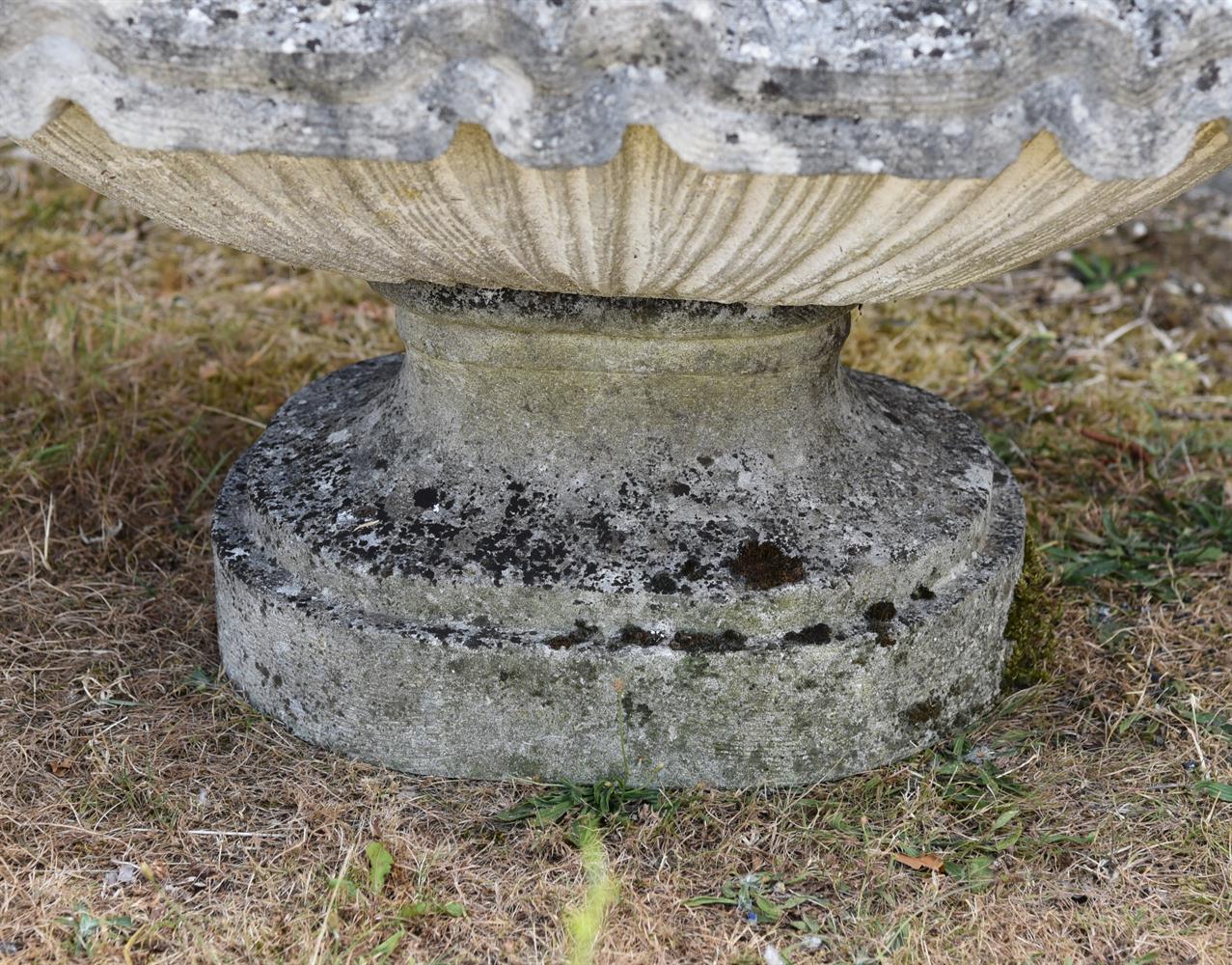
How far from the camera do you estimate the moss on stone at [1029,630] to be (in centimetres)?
205

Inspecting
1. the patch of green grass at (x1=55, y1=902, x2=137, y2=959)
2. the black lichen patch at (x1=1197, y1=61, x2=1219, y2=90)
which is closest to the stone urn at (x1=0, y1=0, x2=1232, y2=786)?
the black lichen patch at (x1=1197, y1=61, x2=1219, y2=90)

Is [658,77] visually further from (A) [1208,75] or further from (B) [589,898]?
(B) [589,898]

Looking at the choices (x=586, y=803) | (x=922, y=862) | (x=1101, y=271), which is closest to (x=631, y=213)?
(x=586, y=803)

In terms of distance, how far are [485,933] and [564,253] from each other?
76 cm

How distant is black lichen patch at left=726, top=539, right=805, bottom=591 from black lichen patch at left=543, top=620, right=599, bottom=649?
0.19m

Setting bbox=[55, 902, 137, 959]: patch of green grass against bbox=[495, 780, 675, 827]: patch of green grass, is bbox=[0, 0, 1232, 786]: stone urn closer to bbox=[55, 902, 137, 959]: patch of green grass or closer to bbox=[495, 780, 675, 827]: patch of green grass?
bbox=[495, 780, 675, 827]: patch of green grass

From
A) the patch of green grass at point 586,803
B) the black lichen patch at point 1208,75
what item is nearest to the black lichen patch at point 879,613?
the patch of green grass at point 586,803

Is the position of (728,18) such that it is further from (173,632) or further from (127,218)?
(127,218)

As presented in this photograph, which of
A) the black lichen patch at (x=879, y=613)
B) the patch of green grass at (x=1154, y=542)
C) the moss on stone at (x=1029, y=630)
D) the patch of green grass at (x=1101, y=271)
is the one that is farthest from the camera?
the patch of green grass at (x=1101, y=271)

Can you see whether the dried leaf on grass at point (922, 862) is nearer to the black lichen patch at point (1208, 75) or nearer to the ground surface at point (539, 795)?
the ground surface at point (539, 795)

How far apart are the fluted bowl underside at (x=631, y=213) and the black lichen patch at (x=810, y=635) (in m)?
0.41

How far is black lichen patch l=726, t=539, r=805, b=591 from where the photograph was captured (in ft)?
5.86

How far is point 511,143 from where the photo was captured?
1.27 metres

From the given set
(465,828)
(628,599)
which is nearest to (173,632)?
(465,828)
